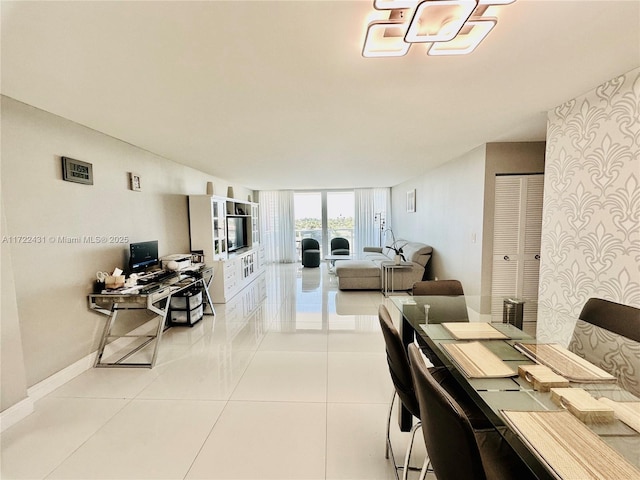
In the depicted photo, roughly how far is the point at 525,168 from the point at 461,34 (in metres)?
2.72

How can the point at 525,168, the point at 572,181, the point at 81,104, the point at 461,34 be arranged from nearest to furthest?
1. the point at 461,34
2. the point at 81,104
3. the point at 572,181
4. the point at 525,168

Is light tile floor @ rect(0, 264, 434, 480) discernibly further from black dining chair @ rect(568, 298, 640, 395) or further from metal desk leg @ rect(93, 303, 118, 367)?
black dining chair @ rect(568, 298, 640, 395)

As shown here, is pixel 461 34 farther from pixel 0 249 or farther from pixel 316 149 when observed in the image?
pixel 0 249

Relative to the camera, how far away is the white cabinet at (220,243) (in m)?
4.41

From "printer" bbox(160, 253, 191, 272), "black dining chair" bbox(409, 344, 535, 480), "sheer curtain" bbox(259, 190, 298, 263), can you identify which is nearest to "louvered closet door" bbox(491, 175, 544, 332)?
"black dining chair" bbox(409, 344, 535, 480)

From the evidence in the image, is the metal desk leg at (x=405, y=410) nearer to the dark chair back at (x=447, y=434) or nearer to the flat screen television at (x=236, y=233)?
Answer: the dark chair back at (x=447, y=434)

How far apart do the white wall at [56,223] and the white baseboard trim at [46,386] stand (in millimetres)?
47

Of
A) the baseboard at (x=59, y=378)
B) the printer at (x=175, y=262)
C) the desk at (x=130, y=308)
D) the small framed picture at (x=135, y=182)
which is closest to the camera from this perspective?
the baseboard at (x=59, y=378)

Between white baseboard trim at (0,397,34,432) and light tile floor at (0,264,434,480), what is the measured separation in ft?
0.15

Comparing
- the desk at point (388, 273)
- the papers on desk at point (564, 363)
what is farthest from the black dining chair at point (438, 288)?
the desk at point (388, 273)

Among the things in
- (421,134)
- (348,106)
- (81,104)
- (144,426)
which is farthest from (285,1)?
(144,426)

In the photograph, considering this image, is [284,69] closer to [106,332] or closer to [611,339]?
[611,339]

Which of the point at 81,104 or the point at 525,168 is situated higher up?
the point at 81,104

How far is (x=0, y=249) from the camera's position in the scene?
184 centimetres
